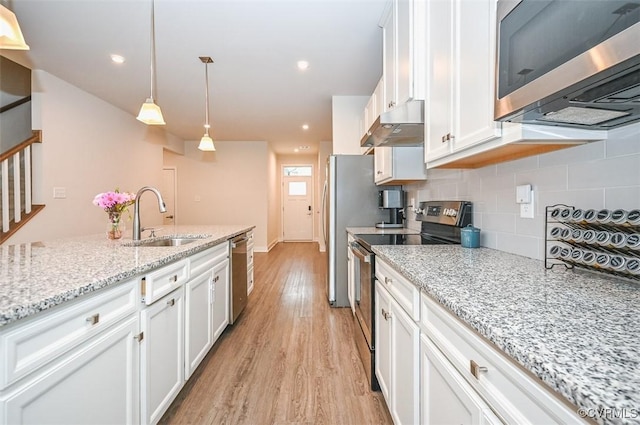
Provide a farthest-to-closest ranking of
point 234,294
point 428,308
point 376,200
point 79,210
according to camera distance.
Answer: point 79,210 → point 376,200 → point 234,294 → point 428,308

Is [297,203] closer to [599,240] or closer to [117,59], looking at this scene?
[117,59]

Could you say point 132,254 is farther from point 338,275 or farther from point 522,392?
point 338,275

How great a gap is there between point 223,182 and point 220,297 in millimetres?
5226

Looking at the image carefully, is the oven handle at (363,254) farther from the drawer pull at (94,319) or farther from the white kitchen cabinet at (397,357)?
the drawer pull at (94,319)

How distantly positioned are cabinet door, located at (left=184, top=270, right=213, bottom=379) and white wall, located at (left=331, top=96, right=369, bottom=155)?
2.71 metres

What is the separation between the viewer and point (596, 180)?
1.08 m

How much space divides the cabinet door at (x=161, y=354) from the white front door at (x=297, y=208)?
7.47m

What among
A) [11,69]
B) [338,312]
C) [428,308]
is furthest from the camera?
[11,69]

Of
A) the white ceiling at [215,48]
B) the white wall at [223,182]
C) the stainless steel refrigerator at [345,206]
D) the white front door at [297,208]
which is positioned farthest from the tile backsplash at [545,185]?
the white front door at [297,208]

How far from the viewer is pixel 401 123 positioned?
1769mm

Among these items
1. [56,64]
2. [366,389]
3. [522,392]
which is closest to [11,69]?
[56,64]

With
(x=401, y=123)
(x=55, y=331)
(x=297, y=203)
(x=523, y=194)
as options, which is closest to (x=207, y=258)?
(x=55, y=331)

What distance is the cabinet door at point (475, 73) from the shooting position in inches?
43.7

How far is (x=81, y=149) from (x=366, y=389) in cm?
455
